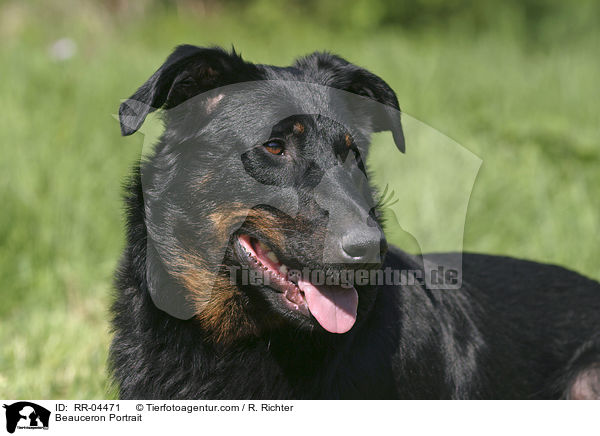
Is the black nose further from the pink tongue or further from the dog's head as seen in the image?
the pink tongue

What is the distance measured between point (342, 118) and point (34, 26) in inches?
417

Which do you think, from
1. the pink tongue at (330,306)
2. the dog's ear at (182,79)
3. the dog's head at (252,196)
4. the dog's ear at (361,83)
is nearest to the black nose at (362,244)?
the dog's head at (252,196)

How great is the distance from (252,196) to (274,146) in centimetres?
27

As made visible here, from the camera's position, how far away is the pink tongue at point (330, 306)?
2900 mm

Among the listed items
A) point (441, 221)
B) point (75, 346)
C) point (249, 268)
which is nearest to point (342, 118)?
point (249, 268)

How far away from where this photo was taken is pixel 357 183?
3.20 metres

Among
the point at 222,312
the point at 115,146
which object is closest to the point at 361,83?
the point at 222,312

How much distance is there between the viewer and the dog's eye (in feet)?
10.2

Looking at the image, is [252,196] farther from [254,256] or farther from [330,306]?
[330,306]
